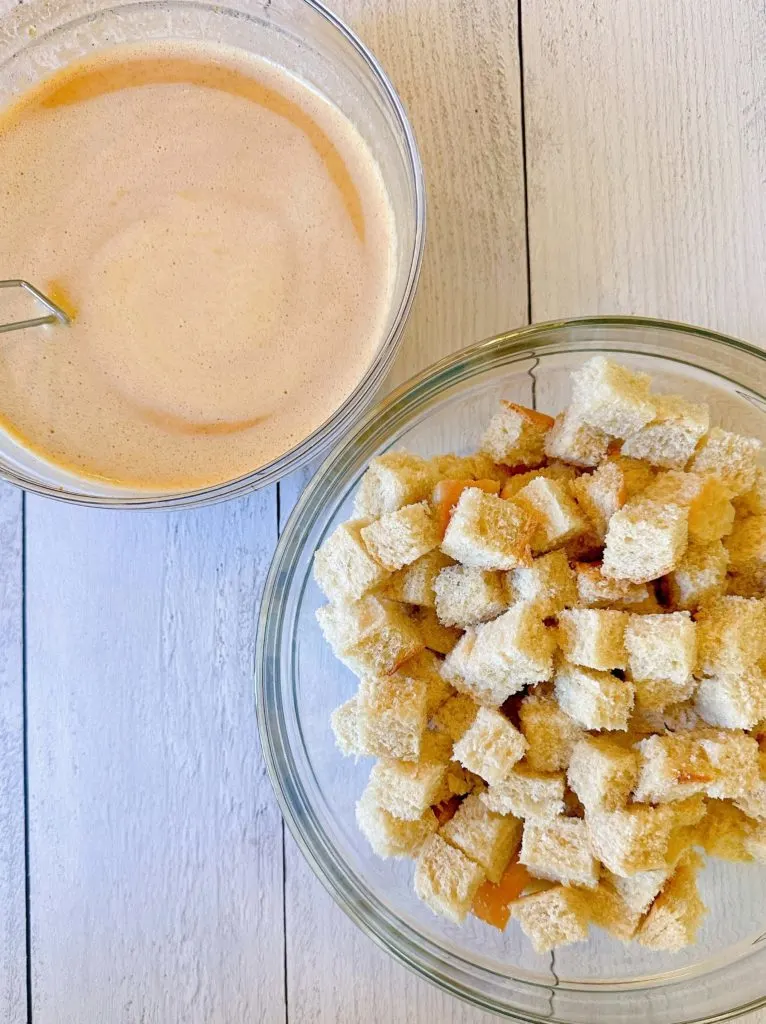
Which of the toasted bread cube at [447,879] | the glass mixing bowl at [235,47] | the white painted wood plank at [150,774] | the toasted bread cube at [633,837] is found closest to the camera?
the toasted bread cube at [633,837]

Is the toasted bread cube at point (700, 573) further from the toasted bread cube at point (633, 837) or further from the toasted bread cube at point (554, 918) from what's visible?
the toasted bread cube at point (554, 918)

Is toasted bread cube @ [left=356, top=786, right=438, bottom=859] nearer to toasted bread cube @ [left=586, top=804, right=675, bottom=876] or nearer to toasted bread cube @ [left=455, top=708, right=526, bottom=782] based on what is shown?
toasted bread cube @ [left=455, top=708, right=526, bottom=782]

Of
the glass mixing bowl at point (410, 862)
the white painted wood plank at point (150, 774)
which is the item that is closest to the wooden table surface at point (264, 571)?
the white painted wood plank at point (150, 774)

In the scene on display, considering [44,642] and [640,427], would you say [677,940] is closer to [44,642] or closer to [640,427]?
[640,427]

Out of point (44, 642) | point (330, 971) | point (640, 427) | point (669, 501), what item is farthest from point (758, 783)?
point (44, 642)

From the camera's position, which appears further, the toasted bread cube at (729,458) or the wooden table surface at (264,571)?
the wooden table surface at (264,571)
